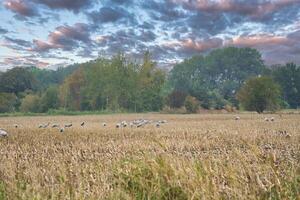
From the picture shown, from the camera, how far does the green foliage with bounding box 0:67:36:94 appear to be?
9250 centimetres

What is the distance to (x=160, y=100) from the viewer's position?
75.3 metres

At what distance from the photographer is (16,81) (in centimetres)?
9500

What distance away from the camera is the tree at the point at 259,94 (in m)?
40.6

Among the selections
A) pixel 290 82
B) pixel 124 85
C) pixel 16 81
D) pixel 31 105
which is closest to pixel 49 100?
pixel 31 105

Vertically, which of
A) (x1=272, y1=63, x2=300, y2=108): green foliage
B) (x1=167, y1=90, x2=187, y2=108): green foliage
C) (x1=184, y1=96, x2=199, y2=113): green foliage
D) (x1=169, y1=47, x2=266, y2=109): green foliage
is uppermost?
(x1=169, y1=47, x2=266, y2=109): green foliage

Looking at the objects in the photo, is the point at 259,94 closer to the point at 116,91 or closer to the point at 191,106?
the point at 191,106

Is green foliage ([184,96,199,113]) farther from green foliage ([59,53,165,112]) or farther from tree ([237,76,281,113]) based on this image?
tree ([237,76,281,113])

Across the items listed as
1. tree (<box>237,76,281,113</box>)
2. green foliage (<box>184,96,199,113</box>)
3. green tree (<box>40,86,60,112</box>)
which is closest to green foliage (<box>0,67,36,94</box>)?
green tree (<box>40,86,60,112</box>)

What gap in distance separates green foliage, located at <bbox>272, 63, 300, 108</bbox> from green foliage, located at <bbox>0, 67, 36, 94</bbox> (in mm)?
73884

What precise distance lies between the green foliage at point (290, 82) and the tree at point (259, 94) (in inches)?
2542

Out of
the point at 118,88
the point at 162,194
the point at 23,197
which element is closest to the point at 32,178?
the point at 23,197

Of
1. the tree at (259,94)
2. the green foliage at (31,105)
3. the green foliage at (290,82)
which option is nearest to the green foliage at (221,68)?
the green foliage at (290,82)

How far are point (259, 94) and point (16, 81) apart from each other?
243 ft

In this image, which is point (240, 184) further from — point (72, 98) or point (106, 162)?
point (72, 98)
